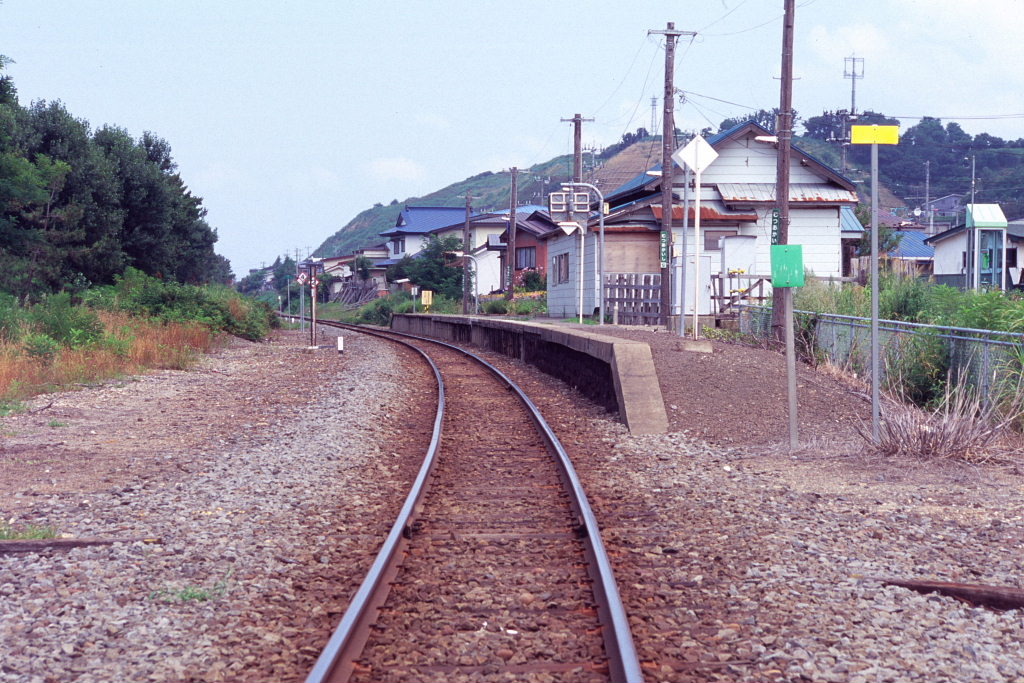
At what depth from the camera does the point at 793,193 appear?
120 feet

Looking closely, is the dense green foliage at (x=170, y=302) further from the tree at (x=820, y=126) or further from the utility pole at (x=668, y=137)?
the tree at (x=820, y=126)

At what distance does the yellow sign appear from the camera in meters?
→ 8.84

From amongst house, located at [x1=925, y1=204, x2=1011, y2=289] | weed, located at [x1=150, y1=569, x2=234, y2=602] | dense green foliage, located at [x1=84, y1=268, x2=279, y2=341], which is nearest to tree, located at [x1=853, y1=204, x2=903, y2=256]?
house, located at [x1=925, y1=204, x2=1011, y2=289]

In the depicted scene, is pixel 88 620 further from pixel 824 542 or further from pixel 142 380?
pixel 142 380

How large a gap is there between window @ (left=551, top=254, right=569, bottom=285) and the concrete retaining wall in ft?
41.9

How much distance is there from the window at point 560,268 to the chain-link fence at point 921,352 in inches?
847

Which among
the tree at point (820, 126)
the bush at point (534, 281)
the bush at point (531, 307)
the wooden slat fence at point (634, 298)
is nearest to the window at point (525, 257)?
the bush at point (534, 281)

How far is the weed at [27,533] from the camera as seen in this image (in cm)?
656

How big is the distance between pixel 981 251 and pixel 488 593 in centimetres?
3326

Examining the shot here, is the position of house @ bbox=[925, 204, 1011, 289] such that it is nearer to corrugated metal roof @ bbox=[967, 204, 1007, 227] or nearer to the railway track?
corrugated metal roof @ bbox=[967, 204, 1007, 227]

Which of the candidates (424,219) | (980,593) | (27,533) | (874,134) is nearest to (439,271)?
(424,219)

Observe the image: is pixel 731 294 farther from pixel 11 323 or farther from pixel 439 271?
pixel 439 271

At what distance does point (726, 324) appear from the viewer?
28828 millimetres

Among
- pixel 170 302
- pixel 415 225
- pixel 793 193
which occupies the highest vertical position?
pixel 415 225
